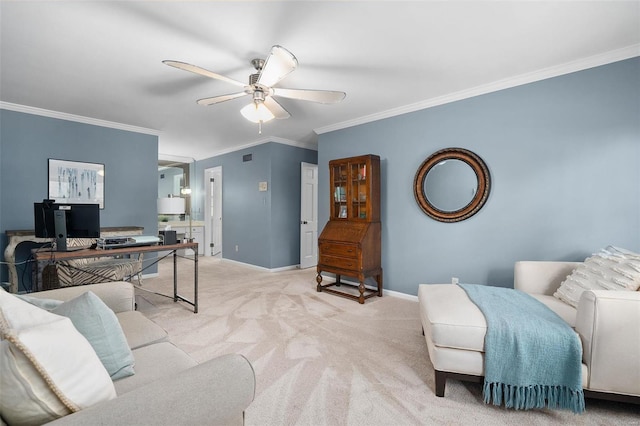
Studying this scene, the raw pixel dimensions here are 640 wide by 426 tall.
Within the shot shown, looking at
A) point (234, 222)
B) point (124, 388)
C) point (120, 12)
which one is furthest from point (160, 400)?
point (234, 222)

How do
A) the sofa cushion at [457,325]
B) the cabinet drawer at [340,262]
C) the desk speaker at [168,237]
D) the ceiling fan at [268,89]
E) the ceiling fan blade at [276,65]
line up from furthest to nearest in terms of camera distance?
the cabinet drawer at [340,262] < the desk speaker at [168,237] < the ceiling fan at [268,89] < the ceiling fan blade at [276,65] < the sofa cushion at [457,325]

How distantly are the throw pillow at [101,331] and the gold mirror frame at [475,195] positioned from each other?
3.26 meters

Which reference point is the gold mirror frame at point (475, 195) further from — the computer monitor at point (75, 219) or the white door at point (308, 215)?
the computer monitor at point (75, 219)

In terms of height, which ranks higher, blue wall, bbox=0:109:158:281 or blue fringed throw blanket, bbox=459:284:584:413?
blue wall, bbox=0:109:158:281

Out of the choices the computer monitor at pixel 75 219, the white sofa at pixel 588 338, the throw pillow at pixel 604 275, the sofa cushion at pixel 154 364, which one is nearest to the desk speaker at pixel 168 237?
the computer monitor at pixel 75 219

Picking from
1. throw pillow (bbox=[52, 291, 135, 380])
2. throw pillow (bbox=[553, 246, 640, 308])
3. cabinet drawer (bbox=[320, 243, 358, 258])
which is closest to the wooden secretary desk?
cabinet drawer (bbox=[320, 243, 358, 258])

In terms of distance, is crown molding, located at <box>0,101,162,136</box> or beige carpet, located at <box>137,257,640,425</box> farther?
crown molding, located at <box>0,101,162,136</box>

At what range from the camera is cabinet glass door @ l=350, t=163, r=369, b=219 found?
388 cm

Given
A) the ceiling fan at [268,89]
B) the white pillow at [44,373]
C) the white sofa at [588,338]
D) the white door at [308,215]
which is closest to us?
the white pillow at [44,373]

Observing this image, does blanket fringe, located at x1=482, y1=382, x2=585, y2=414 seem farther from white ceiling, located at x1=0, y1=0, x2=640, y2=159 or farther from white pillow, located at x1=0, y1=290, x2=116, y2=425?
white ceiling, located at x1=0, y1=0, x2=640, y2=159

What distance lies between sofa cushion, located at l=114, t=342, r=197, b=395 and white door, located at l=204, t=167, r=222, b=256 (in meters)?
5.72

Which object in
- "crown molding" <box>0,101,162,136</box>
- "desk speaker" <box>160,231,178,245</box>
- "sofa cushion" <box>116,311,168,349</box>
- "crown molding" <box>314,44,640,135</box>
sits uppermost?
"crown molding" <box>314,44,640,135</box>

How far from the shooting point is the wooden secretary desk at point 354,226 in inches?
147

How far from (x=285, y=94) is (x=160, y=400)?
2.36 meters
